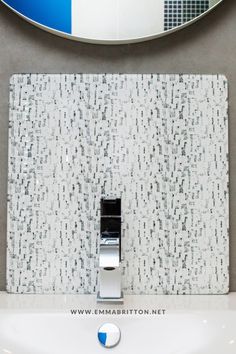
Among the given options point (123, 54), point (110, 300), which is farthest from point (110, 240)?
point (123, 54)

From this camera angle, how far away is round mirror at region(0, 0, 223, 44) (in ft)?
3.40

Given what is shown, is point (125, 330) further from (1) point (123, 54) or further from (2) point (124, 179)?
(1) point (123, 54)

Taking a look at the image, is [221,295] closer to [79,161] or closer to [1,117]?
[79,161]

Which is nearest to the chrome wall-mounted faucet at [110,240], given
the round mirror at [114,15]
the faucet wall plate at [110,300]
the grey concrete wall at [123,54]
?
the faucet wall plate at [110,300]

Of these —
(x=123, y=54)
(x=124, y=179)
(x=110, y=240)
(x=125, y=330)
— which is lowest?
(x=125, y=330)

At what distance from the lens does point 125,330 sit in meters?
0.88

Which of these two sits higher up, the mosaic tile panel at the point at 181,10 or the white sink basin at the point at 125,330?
the mosaic tile panel at the point at 181,10

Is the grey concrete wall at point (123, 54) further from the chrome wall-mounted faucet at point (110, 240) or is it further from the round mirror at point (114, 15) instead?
the chrome wall-mounted faucet at point (110, 240)

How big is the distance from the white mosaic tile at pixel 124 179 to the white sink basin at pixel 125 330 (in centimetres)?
12

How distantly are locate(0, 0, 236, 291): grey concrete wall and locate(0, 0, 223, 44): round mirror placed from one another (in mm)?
32

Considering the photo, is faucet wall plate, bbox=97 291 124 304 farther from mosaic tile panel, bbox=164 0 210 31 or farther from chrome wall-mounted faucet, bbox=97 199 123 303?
Answer: mosaic tile panel, bbox=164 0 210 31

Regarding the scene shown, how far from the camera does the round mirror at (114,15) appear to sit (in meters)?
1.04

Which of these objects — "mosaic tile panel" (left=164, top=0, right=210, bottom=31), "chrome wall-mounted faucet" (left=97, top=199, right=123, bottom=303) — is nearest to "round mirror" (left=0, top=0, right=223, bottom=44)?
"mosaic tile panel" (left=164, top=0, right=210, bottom=31)

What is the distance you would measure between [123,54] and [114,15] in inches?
3.7
